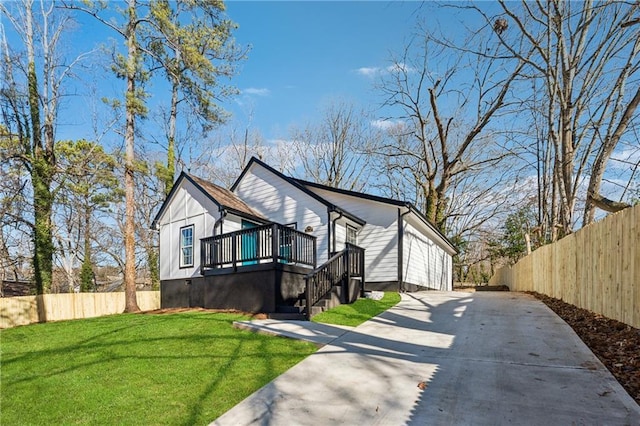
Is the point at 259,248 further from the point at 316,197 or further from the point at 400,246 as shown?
the point at 400,246

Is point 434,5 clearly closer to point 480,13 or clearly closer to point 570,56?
point 480,13

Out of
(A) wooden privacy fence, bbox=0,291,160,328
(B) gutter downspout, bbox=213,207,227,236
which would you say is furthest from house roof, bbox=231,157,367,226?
→ (A) wooden privacy fence, bbox=0,291,160,328

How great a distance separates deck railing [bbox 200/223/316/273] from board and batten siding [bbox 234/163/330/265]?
4.83 ft

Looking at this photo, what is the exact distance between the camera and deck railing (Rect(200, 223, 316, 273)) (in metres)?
10.3

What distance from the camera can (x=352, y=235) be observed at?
574 inches

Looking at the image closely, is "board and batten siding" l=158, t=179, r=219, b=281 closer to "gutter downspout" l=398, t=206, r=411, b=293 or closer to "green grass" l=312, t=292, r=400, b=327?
"green grass" l=312, t=292, r=400, b=327

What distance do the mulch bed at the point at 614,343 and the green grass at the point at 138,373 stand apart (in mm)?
4156

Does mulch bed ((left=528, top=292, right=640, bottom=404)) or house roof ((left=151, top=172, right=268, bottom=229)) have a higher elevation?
house roof ((left=151, top=172, right=268, bottom=229))

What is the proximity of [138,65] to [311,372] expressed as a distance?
13478 mm

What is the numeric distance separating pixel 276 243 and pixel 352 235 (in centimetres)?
531

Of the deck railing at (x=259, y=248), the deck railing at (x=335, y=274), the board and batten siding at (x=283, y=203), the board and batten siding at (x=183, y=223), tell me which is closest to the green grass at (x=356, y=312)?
the deck railing at (x=335, y=274)

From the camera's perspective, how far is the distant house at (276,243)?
1034 centimetres

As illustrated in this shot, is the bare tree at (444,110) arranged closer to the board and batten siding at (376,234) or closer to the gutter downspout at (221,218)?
the board and batten siding at (376,234)

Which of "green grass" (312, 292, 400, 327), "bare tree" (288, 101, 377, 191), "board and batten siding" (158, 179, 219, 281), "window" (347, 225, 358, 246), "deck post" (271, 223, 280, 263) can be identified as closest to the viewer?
"green grass" (312, 292, 400, 327)
